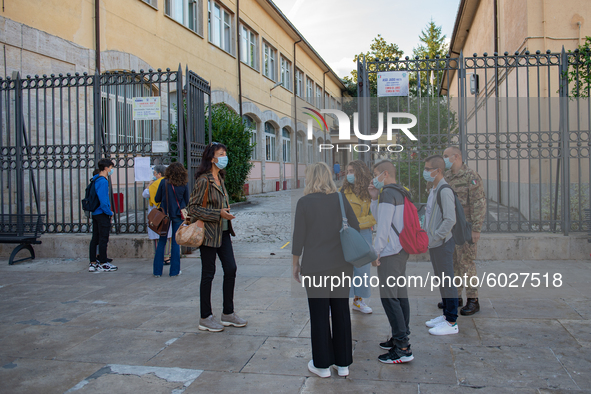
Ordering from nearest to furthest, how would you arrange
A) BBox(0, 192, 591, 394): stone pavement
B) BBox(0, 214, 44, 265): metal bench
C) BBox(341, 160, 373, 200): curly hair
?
BBox(0, 192, 591, 394): stone pavement
BBox(341, 160, 373, 200): curly hair
BBox(0, 214, 44, 265): metal bench

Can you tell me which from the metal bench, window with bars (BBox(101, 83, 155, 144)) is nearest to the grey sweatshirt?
the metal bench

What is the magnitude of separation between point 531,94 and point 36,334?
1038cm

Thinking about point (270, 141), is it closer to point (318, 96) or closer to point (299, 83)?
point (299, 83)

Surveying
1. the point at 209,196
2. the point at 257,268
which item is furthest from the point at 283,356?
the point at 257,268

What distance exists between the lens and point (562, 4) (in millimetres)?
9875

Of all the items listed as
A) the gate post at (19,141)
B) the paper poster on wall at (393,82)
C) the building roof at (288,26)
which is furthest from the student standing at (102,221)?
the building roof at (288,26)

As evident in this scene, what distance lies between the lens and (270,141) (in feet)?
89.8

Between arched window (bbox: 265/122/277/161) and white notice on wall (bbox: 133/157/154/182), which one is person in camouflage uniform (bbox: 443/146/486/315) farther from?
arched window (bbox: 265/122/277/161)

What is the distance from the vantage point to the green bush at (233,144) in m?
15.6

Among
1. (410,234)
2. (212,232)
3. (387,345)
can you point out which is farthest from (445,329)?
(212,232)

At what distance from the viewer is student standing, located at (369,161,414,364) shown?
3812mm

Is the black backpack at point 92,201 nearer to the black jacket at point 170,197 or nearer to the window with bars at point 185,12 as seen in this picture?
the black jacket at point 170,197

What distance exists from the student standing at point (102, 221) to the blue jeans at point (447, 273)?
523 cm

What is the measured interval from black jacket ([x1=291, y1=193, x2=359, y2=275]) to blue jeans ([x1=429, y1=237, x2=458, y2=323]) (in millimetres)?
1395
